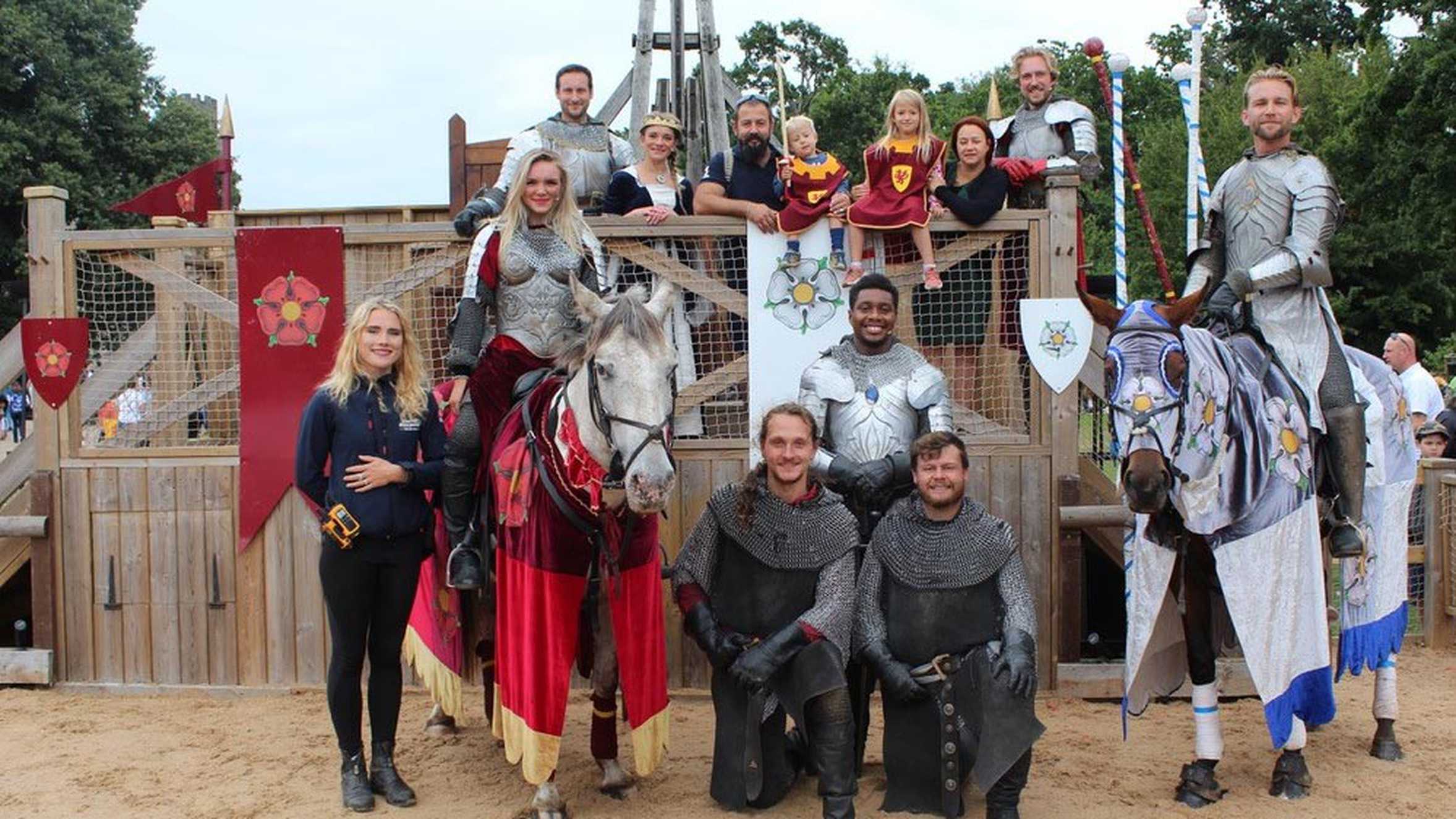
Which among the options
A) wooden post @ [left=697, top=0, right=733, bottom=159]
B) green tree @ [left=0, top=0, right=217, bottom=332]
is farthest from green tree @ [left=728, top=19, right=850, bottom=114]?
wooden post @ [left=697, top=0, right=733, bottom=159]

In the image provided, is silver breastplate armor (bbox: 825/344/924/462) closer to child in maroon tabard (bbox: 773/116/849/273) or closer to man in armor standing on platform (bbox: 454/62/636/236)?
child in maroon tabard (bbox: 773/116/849/273)

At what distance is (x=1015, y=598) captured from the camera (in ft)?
14.5

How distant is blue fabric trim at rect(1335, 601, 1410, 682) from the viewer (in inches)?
211

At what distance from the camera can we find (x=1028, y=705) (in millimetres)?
4273

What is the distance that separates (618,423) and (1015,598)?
154 centimetres

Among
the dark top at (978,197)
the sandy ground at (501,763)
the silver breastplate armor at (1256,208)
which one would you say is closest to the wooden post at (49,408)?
the sandy ground at (501,763)

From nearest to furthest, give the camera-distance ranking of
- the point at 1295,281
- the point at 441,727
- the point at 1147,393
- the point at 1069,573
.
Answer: the point at 1147,393 < the point at 1295,281 < the point at 441,727 < the point at 1069,573

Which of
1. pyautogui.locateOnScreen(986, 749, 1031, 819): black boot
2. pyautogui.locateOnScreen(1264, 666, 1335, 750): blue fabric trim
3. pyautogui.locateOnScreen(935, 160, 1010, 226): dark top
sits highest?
pyautogui.locateOnScreen(935, 160, 1010, 226): dark top

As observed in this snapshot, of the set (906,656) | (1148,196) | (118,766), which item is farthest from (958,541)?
(1148,196)

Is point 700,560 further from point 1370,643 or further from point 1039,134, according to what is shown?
point 1039,134

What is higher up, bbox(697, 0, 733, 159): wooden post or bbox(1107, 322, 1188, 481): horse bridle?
bbox(697, 0, 733, 159): wooden post

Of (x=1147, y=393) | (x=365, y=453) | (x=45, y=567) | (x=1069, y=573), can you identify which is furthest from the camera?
(x=45, y=567)

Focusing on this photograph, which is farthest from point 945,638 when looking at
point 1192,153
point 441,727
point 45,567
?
point 45,567

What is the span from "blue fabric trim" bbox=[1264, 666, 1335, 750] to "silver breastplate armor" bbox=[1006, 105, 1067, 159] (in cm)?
309
